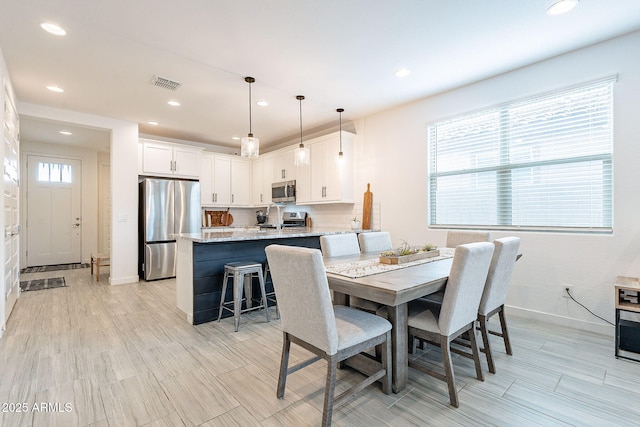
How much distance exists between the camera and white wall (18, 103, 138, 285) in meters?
4.72

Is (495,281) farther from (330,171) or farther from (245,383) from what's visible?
(330,171)

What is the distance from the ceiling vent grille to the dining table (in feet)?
9.32

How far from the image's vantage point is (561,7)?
7.28 ft

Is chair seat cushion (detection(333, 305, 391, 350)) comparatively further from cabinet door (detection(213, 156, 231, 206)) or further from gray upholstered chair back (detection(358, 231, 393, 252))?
cabinet door (detection(213, 156, 231, 206))

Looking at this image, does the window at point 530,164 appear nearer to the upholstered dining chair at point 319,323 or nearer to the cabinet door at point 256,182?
the upholstered dining chair at point 319,323

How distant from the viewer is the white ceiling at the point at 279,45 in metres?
2.24

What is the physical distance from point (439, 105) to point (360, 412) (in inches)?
140

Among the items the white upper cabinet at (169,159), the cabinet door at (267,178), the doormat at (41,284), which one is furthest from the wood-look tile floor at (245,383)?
the cabinet door at (267,178)

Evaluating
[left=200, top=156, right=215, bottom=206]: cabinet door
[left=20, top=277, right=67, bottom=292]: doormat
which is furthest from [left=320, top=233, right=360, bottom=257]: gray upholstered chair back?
[left=20, top=277, right=67, bottom=292]: doormat

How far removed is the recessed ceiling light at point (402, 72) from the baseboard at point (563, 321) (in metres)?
2.79

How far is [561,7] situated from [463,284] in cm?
223

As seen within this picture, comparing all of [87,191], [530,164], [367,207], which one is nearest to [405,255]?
[530,164]

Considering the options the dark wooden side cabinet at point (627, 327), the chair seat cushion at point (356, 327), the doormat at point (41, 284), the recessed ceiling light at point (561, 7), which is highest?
the recessed ceiling light at point (561, 7)

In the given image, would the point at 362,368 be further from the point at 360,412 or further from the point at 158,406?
the point at 158,406
